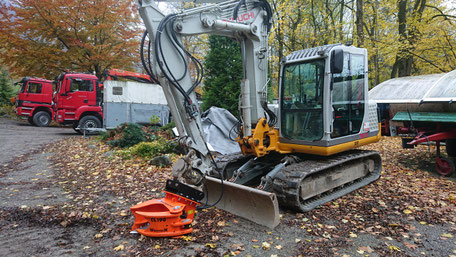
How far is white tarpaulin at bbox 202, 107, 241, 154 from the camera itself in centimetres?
967

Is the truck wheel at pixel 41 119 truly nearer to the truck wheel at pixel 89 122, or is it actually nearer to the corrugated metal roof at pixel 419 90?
the truck wheel at pixel 89 122

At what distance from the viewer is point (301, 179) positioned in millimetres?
4477

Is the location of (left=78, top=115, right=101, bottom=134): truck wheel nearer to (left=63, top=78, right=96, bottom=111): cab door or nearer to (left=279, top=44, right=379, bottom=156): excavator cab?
(left=63, top=78, right=96, bottom=111): cab door

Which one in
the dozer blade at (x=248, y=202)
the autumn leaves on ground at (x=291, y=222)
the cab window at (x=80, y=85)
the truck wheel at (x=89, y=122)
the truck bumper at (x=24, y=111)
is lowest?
the autumn leaves on ground at (x=291, y=222)

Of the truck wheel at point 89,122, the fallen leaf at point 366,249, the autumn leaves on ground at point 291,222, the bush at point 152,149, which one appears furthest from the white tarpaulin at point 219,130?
the truck wheel at point 89,122

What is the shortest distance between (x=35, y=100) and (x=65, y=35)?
4113 millimetres

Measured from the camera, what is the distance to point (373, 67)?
18.3 meters

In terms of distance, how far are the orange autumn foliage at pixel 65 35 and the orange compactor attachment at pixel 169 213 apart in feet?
51.9

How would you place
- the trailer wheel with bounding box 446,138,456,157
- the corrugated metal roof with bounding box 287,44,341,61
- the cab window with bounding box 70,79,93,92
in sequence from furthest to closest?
the cab window with bounding box 70,79,93,92
the trailer wheel with bounding box 446,138,456,157
the corrugated metal roof with bounding box 287,44,341,61

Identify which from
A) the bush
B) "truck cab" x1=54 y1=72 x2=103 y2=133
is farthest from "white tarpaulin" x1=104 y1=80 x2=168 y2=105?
the bush

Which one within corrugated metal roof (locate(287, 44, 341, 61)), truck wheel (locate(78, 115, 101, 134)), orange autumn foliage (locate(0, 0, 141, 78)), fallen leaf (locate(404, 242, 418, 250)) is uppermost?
orange autumn foliage (locate(0, 0, 141, 78))

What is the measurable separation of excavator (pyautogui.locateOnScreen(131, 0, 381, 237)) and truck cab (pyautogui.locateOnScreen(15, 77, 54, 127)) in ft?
50.5

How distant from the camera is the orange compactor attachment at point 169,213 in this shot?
3682 mm

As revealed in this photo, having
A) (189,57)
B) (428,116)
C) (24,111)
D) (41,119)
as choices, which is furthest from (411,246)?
(41,119)
